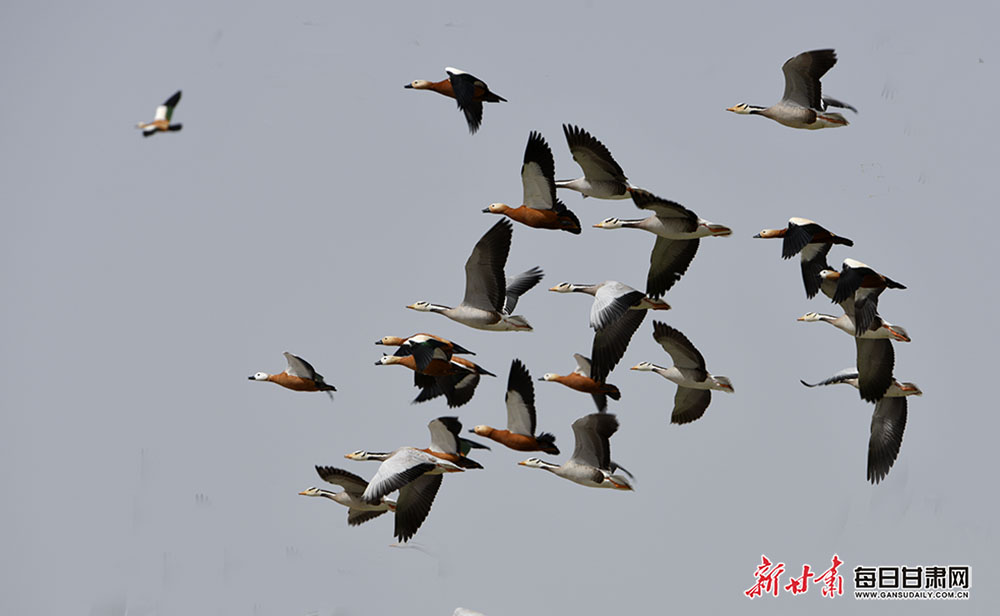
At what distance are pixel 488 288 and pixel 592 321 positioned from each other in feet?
9.69

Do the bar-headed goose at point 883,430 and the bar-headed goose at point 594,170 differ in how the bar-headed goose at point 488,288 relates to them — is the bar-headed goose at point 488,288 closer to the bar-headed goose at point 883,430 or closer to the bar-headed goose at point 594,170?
the bar-headed goose at point 594,170

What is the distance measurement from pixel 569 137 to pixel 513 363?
6369mm

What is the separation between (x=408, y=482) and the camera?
114ft

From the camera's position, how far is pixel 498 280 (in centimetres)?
3728

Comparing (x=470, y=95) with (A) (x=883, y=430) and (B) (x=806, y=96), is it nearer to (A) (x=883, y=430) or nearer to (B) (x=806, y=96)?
(B) (x=806, y=96)

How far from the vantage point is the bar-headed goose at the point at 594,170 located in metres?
35.4

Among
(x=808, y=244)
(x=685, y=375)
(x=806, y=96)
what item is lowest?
(x=685, y=375)

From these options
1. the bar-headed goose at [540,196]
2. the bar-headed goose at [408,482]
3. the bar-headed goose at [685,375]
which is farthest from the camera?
the bar-headed goose at [685,375]

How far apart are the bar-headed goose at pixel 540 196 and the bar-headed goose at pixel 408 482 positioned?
5672mm

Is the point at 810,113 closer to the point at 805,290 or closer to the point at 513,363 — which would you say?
the point at 805,290

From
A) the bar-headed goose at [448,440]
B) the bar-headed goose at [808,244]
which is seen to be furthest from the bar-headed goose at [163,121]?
the bar-headed goose at [808,244]

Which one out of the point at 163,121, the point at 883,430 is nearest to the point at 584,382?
the point at 883,430

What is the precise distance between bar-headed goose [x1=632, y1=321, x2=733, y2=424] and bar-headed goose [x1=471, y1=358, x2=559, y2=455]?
308cm

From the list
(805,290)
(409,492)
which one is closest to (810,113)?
(805,290)
